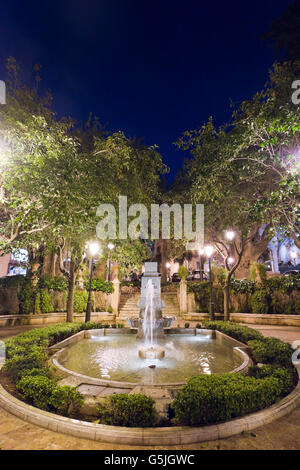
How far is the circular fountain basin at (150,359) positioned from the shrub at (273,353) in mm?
399

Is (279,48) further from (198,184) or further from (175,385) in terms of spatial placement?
(175,385)

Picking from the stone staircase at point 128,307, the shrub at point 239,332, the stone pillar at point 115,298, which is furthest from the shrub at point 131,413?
the stone pillar at point 115,298

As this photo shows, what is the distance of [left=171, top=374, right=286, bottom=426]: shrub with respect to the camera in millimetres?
3920

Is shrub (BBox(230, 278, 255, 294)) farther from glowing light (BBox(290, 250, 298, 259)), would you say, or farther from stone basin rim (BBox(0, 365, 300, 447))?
glowing light (BBox(290, 250, 298, 259))

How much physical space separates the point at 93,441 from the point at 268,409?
302 centimetres

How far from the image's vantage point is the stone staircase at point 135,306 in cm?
2078

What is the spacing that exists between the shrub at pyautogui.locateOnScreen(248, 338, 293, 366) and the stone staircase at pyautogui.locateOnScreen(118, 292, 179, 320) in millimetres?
12782

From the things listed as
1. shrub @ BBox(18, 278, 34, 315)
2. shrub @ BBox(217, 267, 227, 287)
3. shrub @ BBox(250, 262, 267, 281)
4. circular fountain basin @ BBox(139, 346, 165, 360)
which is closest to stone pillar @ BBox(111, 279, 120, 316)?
shrub @ BBox(18, 278, 34, 315)

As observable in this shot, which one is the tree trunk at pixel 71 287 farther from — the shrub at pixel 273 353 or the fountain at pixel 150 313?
the shrub at pixel 273 353

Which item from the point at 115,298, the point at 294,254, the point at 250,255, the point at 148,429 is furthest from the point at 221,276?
the point at 294,254

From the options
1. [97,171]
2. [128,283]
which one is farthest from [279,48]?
[128,283]

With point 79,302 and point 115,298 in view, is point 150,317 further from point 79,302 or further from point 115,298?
point 115,298

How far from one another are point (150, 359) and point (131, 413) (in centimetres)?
456
